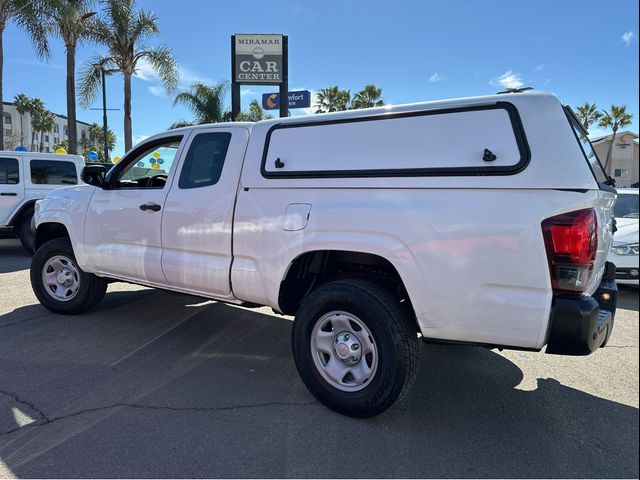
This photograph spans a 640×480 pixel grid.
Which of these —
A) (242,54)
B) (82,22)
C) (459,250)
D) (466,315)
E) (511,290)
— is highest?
(82,22)

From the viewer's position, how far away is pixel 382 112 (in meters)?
3.09

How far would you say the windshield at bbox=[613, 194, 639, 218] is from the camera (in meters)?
7.46

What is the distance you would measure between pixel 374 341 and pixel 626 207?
6.67m

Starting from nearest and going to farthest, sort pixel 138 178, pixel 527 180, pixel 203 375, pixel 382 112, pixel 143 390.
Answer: pixel 527 180 → pixel 382 112 → pixel 143 390 → pixel 203 375 → pixel 138 178

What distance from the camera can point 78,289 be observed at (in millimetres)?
5164

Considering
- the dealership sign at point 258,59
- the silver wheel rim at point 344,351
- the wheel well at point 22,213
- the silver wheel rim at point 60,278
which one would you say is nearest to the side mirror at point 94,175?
the silver wheel rim at point 60,278

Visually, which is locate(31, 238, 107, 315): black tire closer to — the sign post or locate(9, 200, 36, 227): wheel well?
locate(9, 200, 36, 227): wheel well

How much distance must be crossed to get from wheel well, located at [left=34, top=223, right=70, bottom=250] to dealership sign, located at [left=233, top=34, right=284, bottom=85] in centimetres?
1254

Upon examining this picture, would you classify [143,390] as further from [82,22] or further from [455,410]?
[82,22]

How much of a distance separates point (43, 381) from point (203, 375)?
1179 mm

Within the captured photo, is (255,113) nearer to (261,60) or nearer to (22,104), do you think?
(261,60)

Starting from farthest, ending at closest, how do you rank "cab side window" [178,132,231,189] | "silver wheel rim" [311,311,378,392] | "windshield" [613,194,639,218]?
"windshield" [613,194,639,218] < "cab side window" [178,132,231,189] < "silver wheel rim" [311,311,378,392]

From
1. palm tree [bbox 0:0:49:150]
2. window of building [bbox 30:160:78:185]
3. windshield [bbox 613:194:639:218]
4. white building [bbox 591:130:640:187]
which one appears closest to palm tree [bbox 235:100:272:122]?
palm tree [bbox 0:0:49:150]

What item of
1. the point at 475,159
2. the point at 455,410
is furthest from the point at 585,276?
the point at 455,410
